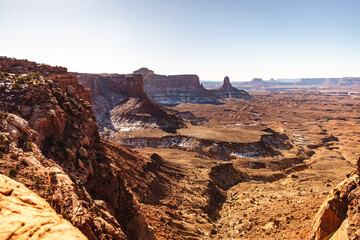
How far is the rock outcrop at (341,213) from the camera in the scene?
9.22m

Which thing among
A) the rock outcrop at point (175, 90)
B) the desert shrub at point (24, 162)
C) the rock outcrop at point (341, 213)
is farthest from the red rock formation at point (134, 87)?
the rock outcrop at point (341, 213)

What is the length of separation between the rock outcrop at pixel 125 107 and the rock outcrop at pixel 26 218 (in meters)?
60.3

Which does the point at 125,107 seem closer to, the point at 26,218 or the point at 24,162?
the point at 24,162

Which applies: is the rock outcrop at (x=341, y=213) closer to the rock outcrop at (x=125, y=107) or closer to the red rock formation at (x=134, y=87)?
the rock outcrop at (x=125, y=107)

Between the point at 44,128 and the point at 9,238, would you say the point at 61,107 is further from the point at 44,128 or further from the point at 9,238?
the point at 9,238

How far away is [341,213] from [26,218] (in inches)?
517

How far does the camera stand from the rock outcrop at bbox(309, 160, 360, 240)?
9.22m

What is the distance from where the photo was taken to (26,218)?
205 inches

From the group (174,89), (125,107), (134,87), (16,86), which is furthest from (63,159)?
(174,89)

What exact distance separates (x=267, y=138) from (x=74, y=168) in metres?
58.0

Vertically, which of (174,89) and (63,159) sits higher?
(174,89)

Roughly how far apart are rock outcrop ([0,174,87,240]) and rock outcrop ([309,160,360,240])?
10.6 m

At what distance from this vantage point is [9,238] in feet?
14.8

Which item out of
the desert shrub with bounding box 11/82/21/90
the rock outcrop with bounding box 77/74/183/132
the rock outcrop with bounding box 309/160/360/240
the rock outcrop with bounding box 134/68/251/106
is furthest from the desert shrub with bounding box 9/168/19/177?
the rock outcrop with bounding box 134/68/251/106
